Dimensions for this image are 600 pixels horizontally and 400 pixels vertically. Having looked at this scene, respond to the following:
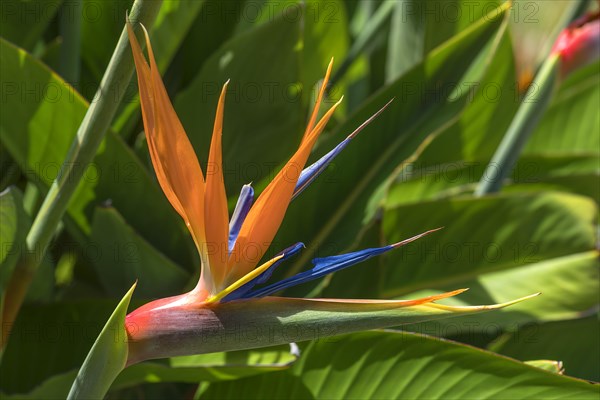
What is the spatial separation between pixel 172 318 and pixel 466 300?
0.57 metres

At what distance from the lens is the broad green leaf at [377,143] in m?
0.87

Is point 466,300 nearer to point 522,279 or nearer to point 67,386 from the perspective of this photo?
point 522,279

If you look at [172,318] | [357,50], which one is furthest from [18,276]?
[357,50]

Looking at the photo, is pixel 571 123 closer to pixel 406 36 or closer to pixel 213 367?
pixel 406 36

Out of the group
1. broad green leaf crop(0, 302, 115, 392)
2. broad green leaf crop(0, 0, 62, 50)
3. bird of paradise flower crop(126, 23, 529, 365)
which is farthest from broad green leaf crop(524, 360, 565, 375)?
broad green leaf crop(0, 0, 62, 50)

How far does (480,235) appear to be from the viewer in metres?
0.94

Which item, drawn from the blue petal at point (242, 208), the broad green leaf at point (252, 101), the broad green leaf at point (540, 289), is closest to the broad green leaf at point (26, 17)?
the broad green leaf at point (252, 101)

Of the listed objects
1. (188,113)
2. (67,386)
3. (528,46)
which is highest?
(528,46)

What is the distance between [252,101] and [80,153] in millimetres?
390

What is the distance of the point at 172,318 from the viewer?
0.45m

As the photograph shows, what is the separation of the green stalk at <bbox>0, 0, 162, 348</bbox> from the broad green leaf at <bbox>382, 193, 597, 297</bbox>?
415 millimetres

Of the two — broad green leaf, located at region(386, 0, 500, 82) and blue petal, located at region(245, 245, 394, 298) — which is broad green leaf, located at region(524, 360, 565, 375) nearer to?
blue petal, located at region(245, 245, 394, 298)

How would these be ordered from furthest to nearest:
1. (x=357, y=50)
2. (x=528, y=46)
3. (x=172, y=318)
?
1. (x=528, y=46)
2. (x=357, y=50)
3. (x=172, y=318)

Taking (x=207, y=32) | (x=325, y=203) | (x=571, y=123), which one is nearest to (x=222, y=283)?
(x=325, y=203)
